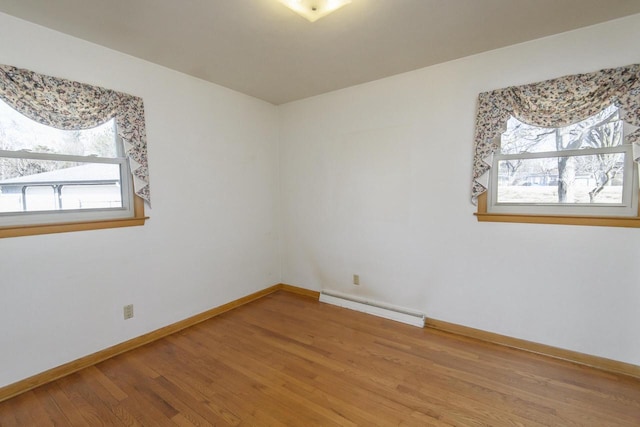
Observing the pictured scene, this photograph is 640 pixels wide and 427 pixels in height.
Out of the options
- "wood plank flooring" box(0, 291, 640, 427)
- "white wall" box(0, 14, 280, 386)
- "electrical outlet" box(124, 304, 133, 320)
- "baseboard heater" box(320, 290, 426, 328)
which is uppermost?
"white wall" box(0, 14, 280, 386)

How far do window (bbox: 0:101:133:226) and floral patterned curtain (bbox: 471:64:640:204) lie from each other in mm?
3194

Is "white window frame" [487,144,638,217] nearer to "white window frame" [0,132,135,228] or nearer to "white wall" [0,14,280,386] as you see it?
"white wall" [0,14,280,386]

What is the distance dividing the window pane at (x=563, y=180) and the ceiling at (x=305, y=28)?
101 cm

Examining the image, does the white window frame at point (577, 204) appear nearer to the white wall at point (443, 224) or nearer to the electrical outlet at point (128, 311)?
the white wall at point (443, 224)

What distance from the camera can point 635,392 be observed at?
6.25ft

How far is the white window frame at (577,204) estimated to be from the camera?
2.05 m

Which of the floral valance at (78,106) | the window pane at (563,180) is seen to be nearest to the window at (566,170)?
the window pane at (563,180)

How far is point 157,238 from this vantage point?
2666 millimetres

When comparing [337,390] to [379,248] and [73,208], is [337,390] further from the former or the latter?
[73,208]

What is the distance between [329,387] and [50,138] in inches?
109

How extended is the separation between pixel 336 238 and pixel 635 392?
8.80 feet

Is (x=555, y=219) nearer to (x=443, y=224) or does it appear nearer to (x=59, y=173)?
(x=443, y=224)

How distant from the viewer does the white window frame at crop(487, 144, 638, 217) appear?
205 centimetres

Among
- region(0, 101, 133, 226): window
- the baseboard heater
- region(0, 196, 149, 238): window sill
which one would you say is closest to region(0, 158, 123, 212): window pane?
region(0, 101, 133, 226): window
